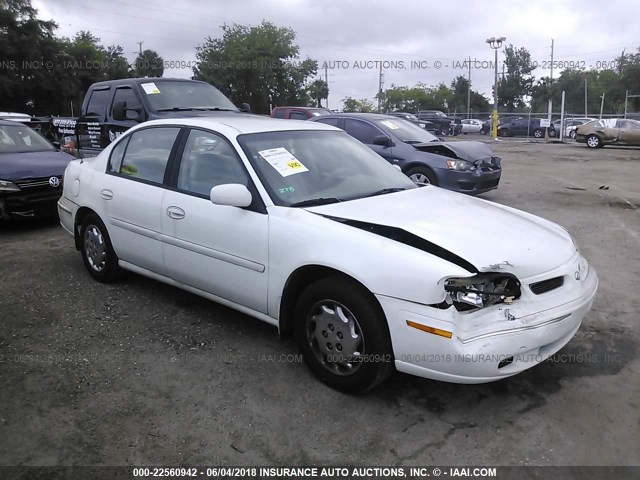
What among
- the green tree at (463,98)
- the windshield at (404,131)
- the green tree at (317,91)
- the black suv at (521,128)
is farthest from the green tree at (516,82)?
the windshield at (404,131)

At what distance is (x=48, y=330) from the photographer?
13.2ft

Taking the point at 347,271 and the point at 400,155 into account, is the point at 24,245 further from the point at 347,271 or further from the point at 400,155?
the point at 400,155

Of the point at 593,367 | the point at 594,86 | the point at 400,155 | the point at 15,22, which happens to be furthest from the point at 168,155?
the point at 594,86

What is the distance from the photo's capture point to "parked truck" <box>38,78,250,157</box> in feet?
26.0

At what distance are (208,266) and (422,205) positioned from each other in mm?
1538

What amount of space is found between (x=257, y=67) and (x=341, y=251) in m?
44.3

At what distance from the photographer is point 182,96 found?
827 centimetres

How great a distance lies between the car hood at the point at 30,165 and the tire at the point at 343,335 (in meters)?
5.25

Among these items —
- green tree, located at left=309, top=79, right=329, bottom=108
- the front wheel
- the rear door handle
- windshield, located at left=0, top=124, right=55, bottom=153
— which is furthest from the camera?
green tree, located at left=309, top=79, right=329, bottom=108

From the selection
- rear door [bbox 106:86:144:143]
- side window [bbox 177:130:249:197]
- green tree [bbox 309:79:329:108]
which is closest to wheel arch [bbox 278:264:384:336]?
side window [bbox 177:130:249:197]

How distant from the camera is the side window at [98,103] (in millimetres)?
8633

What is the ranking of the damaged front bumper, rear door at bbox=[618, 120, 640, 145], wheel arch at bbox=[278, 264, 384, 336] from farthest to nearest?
rear door at bbox=[618, 120, 640, 145]
wheel arch at bbox=[278, 264, 384, 336]
the damaged front bumper

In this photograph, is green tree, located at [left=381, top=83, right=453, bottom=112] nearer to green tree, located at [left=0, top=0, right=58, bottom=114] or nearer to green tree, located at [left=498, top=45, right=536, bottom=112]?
green tree, located at [left=498, top=45, right=536, bottom=112]

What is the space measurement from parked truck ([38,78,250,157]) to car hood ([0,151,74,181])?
999 millimetres
